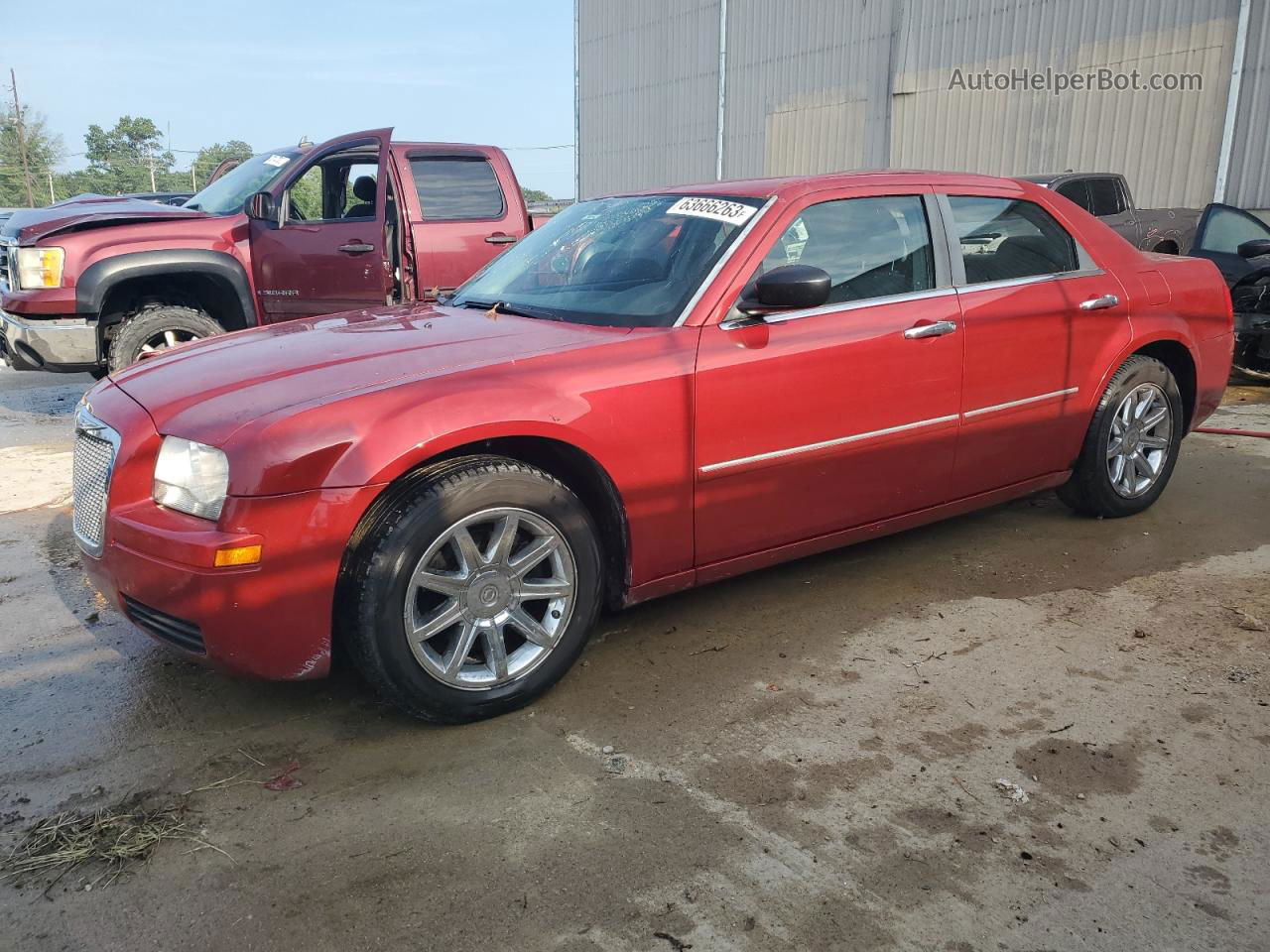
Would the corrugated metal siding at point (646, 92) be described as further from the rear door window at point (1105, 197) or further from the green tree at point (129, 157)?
the green tree at point (129, 157)

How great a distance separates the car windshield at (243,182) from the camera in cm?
773

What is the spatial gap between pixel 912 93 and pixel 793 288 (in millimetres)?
14692

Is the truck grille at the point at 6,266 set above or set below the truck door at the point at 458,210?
below

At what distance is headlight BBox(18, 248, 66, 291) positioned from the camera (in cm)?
662

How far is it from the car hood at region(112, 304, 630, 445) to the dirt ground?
0.96 m

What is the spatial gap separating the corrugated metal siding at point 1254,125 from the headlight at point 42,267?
12.8 metres

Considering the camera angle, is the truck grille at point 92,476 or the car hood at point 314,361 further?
the truck grille at point 92,476

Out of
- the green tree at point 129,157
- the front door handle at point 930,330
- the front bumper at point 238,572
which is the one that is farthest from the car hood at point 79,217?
the green tree at point 129,157

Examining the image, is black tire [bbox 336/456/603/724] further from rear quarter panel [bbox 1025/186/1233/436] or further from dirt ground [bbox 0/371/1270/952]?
rear quarter panel [bbox 1025/186/1233/436]

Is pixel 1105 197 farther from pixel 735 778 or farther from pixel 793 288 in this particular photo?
pixel 735 778

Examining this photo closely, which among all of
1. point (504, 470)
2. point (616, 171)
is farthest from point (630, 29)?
point (504, 470)

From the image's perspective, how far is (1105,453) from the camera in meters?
4.54

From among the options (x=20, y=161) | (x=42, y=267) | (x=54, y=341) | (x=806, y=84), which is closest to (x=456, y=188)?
(x=42, y=267)

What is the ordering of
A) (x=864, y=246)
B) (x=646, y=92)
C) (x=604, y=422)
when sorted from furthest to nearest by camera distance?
(x=646, y=92), (x=864, y=246), (x=604, y=422)
